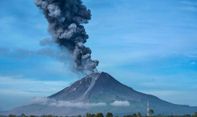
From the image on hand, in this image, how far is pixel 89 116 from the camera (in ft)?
382

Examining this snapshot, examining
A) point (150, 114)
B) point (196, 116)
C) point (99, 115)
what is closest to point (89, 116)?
point (99, 115)

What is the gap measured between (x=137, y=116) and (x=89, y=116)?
3697cm

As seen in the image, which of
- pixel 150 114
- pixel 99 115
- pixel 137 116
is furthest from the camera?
pixel 150 114

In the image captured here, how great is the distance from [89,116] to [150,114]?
6728cm

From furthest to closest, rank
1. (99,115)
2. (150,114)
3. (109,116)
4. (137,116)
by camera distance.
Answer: (150,114)
(137,116)
(109,116)
(99,115)

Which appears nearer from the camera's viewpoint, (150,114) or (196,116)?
(196,116)

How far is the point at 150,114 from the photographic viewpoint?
587 feet

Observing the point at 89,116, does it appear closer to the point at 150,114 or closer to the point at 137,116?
the point at 137,116

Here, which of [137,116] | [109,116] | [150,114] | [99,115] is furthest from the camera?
[150,114]

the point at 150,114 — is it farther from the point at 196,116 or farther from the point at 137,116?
the point at 196,116

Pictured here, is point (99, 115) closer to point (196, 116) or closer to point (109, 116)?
point (109, 116)

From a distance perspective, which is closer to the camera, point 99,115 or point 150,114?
point 99,115

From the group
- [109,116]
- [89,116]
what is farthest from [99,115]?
[109,116]

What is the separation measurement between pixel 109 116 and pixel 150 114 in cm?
5735
